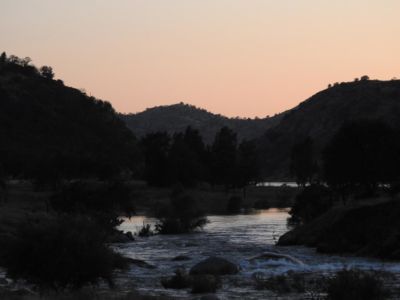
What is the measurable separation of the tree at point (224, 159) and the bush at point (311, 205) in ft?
191

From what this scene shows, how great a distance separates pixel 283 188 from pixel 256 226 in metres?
61.1

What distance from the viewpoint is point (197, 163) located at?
127 m

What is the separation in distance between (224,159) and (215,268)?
9480 cm

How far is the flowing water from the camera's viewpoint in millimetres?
32000

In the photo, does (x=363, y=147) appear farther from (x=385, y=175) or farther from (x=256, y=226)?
(x=256, y=226)

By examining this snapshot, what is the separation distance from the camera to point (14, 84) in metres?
180

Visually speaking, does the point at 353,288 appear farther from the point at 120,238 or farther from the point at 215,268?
the point at 120,238

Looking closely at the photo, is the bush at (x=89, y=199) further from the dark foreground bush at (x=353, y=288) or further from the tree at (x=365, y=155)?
the dark foreground bush at (x=353, y=288)

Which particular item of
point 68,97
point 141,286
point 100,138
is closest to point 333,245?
point 141,286

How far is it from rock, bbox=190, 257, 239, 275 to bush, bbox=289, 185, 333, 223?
27.7 m

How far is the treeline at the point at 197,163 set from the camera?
123250 mm

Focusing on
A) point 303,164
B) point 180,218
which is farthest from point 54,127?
point 180,218

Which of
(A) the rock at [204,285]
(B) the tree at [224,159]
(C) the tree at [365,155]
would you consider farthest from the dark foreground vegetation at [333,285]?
(B) the tree at [224,159]

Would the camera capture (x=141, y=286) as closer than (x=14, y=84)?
Yes
